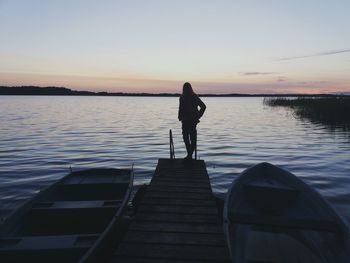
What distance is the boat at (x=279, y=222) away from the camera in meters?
5.33

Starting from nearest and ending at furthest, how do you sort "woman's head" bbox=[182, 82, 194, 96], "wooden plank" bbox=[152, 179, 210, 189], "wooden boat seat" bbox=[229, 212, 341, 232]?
"wooden boat seat" bbox=[229, 212, 341, 232] < "wooden plank" bbox=[152, 179, 210, 189] < "woman's head" bbox=[182, 82, 194, 96]

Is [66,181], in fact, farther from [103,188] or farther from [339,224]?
[339,224]

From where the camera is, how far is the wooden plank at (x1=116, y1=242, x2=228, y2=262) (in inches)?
195

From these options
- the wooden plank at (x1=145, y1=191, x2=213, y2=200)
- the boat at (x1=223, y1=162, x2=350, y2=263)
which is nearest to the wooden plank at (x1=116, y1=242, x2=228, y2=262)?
the boat at (x1=223, y1=162, x2=350, y2=263)

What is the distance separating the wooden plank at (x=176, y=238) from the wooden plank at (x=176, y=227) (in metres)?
0.13

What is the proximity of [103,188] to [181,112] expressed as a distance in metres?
3.41

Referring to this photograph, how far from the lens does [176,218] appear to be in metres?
6.55

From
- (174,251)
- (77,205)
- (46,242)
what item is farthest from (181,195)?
(46,242)

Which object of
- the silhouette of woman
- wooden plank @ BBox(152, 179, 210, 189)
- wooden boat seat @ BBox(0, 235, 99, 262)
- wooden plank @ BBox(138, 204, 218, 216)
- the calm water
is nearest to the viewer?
wooden boat seat @ BBox(0, 235, 99, 262)

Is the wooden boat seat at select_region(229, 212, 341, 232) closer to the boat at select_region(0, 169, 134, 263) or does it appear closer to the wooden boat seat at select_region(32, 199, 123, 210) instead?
the boat at select_region(0, 169, 134, 263)

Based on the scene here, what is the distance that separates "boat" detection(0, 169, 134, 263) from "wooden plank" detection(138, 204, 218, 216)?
20.1 inches

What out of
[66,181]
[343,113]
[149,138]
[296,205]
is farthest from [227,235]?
[343,113]

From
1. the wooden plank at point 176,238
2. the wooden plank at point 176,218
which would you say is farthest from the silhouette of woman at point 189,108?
the wooden plank at point 176,238

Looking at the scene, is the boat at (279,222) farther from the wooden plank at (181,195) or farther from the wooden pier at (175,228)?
the wooden plank at (181,195)
